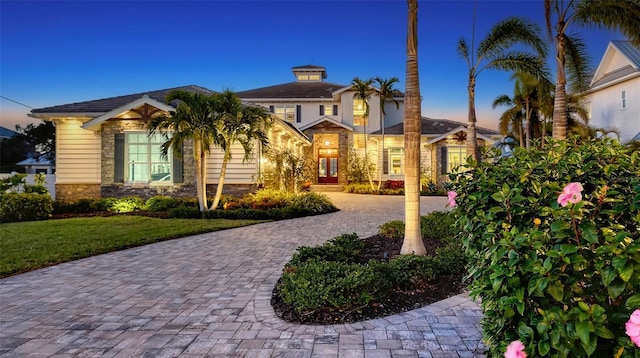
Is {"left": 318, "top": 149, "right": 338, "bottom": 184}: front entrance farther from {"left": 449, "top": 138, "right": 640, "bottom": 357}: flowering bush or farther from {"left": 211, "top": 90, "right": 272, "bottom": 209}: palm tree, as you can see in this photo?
{"left": 449, "top": 138, "right": 640, "bottom": 357}: flowering bush

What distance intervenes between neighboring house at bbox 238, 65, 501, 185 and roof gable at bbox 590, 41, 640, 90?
715 centimetres

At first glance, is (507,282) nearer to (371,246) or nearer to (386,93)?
(371,246)

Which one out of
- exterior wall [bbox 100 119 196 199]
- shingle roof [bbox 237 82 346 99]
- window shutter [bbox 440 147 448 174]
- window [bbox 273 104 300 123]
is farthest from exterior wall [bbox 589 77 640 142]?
exterior wall [bbox 100 119 196 199]

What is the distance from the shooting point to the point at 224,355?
119 inches

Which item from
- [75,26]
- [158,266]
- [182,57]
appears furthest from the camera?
[182,57]

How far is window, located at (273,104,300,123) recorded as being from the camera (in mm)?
26594

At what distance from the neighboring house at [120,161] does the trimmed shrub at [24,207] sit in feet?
7.27

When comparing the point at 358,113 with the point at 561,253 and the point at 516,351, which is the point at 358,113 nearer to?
the point at 561,253

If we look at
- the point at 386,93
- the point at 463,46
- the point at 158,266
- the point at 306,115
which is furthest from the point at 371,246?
the point at 306,115

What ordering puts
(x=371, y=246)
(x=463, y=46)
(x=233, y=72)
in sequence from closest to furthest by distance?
(x=371, y=246), (x=463, y=46), (x=233, y=72)

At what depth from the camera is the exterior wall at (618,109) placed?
20.0 metres

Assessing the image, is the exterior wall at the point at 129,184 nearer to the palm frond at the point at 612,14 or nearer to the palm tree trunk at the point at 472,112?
the palm tree trunk at the point at 472,112

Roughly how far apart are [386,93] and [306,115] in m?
6.79

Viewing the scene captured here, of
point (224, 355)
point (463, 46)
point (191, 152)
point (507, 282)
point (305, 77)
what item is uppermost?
point (305, 77)
